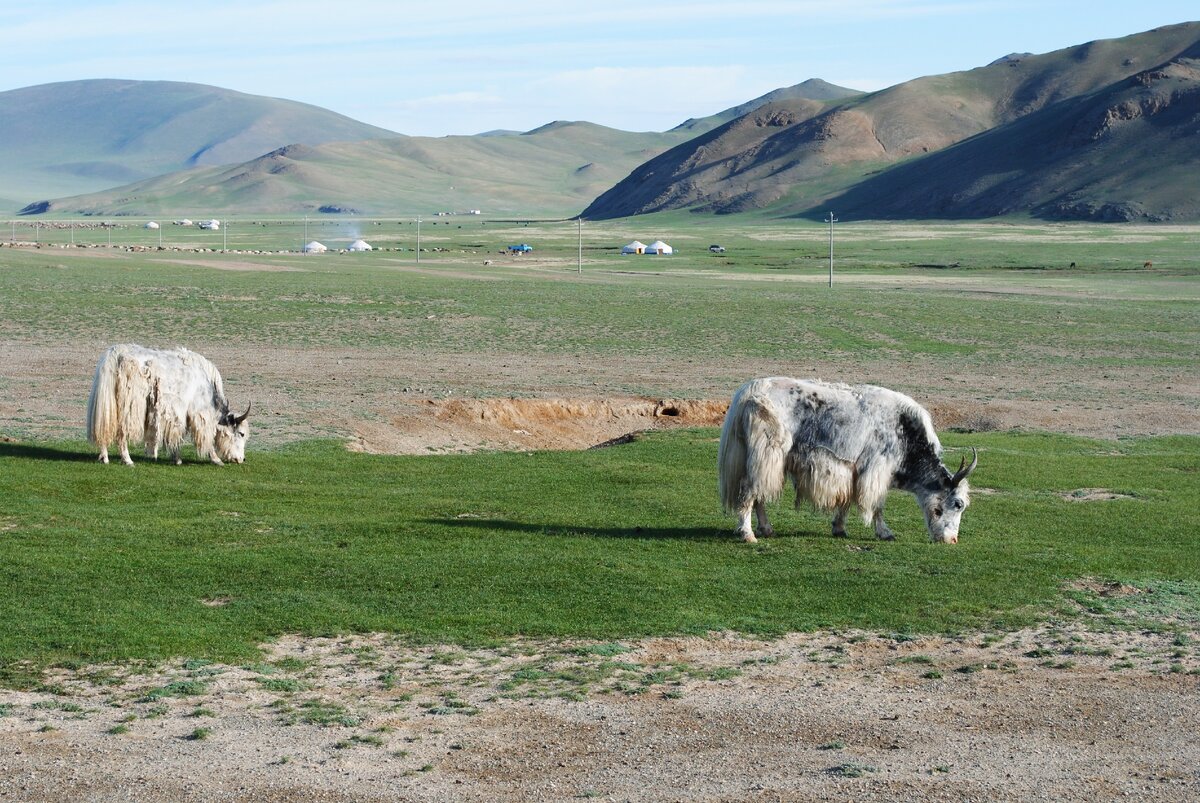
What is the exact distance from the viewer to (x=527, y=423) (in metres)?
27.6

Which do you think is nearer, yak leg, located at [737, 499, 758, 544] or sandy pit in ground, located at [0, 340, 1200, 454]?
yak leg, located at [737, 499, 758, 544]

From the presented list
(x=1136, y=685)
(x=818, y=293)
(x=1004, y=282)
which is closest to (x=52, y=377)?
(x=1136, y=685)

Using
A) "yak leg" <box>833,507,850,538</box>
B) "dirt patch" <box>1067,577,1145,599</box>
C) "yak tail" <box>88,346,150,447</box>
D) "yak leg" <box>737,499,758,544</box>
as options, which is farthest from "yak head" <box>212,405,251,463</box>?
"dirt patch" <box>1067,577,1145,599</box>

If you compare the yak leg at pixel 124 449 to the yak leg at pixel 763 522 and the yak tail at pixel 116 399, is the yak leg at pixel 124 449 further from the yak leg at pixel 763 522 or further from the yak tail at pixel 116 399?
the yak leg at pixel 763 522

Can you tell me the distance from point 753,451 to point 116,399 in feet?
31.4

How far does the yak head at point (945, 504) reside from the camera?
1603 centimetres

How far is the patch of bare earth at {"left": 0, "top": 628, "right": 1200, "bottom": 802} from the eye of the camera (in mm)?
8898

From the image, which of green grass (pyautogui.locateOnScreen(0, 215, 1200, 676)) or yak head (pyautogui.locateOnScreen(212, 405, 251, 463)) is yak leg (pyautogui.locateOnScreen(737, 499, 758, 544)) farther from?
yak head (pyautogui.locateOnScreen(212, 405, 251, 463))

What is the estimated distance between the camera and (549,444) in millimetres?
26375

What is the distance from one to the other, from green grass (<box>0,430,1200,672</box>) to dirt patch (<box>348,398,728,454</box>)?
3.60 meters

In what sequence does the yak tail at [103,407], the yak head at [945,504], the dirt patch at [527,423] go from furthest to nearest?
the dirt patch at [527,423] → the yak tail at [103,407] → the yak head at [945,504]

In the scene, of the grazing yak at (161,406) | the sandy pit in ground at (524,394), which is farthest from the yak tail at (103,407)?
the sandy pit in ground at (524,394)

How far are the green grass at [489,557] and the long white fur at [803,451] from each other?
59 cm

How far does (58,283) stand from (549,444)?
3658cm
